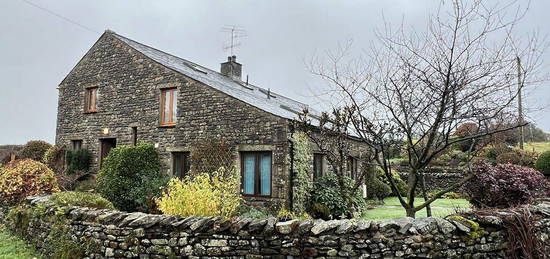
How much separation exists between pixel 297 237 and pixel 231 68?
15367mm

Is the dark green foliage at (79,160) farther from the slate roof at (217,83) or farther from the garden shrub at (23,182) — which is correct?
the slate roof at (217,83)

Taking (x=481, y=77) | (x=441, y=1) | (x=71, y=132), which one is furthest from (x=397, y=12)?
(x=71, y=132)

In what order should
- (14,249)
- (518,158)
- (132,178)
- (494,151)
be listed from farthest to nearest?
(494,151), (518,158), (132,178), (14,249)

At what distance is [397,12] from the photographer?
7469 mm

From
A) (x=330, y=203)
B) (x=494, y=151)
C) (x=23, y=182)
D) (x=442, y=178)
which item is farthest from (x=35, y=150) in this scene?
(x=494, y=151)

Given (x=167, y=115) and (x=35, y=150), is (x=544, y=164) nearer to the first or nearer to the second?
(x=167, y=115)

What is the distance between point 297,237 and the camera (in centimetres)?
519

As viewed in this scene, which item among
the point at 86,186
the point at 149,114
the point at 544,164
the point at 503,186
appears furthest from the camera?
the point at 544,164

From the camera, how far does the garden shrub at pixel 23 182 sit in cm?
971

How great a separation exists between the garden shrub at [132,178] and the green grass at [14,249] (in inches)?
135

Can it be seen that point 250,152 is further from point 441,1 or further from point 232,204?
point 441,1

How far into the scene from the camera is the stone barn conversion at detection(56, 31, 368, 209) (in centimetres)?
1107

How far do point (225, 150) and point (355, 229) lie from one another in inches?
285

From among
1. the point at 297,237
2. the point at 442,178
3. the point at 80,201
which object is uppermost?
the point at 80,201
